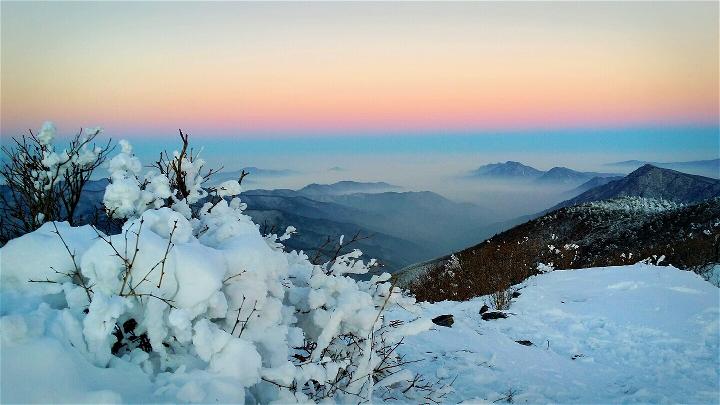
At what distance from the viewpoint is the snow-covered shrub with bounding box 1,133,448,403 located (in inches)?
115

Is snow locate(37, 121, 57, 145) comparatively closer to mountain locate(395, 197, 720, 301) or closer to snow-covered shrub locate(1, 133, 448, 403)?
snow-covered shrub locate(1, 133, 448, 403)

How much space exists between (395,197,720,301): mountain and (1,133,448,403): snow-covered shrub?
129 cm

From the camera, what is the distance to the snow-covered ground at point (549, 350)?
2.57m

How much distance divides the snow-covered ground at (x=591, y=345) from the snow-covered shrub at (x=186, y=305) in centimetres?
144

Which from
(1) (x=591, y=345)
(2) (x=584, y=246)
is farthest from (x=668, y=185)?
(1) (x=591, y=345)

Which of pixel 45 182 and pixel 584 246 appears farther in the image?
pixel 584 246

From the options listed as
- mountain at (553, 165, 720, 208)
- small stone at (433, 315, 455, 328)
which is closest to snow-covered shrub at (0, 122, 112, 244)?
small stone at (433, 315, 455, 328)

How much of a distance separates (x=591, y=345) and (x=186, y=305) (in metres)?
6.39

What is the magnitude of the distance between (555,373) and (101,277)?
5.25 m

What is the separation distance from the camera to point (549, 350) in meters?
6.98

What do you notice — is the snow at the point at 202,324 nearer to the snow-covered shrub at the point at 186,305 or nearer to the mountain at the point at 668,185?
the snow-covered shrub at the point at 186,305

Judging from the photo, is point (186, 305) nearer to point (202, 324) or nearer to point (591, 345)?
point (202, 324)

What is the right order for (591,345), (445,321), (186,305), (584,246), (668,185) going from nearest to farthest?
(186,305)
(591,345)
(445,321)
(584,246)
(668,185)

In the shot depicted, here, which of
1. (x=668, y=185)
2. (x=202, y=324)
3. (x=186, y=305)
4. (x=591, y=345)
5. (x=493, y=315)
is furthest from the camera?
(x=668, y=185)
